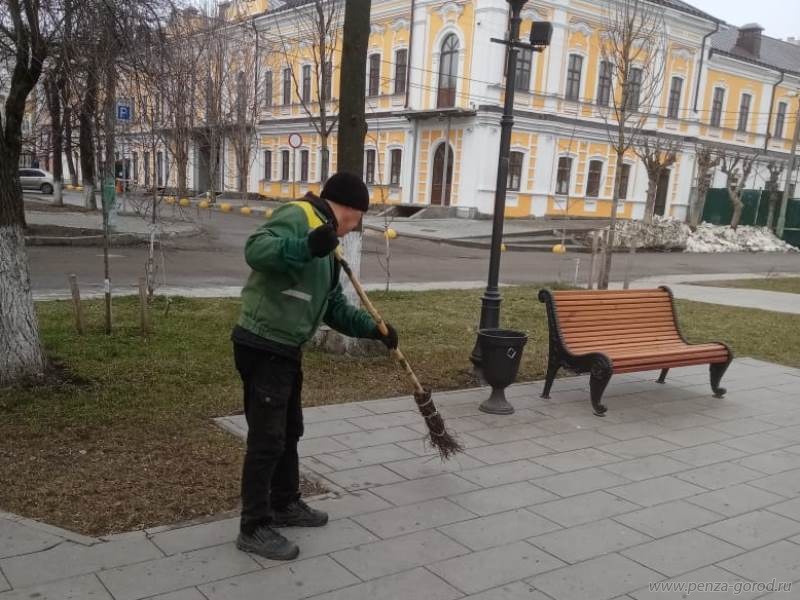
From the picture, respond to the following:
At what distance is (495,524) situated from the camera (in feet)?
11.9

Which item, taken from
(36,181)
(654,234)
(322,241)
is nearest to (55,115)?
(322,241)

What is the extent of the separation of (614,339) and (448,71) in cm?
2600

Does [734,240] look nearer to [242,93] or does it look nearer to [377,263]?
[377,263]

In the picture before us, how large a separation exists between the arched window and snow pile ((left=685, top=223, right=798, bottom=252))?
11101mm

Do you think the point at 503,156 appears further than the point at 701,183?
No

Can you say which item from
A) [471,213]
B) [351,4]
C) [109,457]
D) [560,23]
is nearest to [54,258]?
[351,4]

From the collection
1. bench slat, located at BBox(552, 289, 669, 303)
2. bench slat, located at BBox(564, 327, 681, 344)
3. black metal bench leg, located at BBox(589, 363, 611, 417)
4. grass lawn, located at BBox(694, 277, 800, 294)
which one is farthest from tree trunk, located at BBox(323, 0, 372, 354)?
grass lawn, located at BBox(694, 277, 800, 294)

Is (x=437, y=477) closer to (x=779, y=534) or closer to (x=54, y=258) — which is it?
(x=779, y=534)

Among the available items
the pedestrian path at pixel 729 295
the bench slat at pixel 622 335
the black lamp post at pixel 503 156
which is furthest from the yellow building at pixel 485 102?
the bench slat at pixel 622 335

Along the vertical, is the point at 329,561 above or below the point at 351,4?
below

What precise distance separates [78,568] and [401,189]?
30.1 m

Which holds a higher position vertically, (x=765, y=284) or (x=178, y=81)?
(x=178, y=81)

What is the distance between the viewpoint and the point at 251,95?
3147 cm

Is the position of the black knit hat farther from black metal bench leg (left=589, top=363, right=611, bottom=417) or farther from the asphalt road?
the asphalt road
